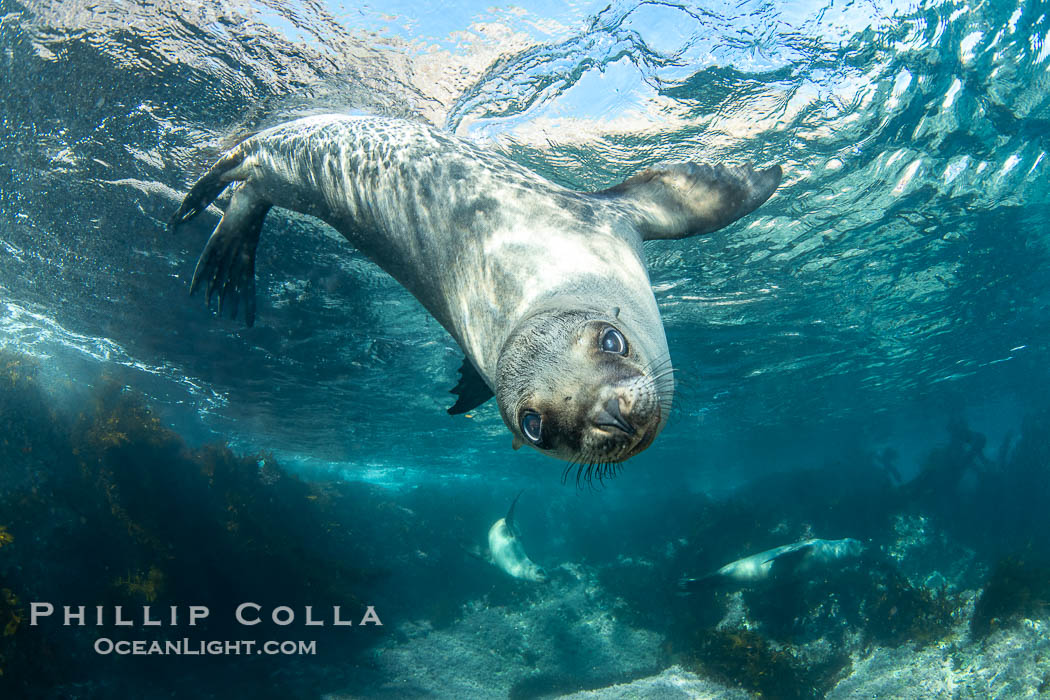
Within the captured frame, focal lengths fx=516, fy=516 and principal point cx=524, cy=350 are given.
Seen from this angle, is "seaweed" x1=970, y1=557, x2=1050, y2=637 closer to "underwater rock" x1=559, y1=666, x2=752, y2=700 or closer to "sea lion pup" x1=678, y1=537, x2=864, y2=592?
"sea lion pup" x1=678, y1=537, x2=864, y2=592

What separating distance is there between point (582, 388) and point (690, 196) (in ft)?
8.66

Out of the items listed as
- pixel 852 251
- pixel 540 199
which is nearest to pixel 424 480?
pixel 852 251

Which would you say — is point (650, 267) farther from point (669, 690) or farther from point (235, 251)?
point (669, 690)

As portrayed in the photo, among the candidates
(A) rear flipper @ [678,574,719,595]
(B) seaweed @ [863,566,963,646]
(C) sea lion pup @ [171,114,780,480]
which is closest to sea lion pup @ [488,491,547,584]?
(A) rear flipper @ [678,574,719,595]

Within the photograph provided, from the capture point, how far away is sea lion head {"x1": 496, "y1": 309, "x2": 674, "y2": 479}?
1916 millimetres

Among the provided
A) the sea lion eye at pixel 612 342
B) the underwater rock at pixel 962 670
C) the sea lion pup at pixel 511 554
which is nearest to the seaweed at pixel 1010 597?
the underwater rock at pixel 962 670

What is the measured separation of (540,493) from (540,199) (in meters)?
73.2

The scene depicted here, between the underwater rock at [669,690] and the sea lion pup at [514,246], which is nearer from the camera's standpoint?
the sea lion pup at [514,246]

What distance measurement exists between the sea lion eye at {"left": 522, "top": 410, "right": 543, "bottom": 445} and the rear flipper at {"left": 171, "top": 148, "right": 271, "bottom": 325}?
349 centimetres

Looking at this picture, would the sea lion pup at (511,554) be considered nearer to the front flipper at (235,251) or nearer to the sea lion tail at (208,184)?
the front flipper at (235,251)

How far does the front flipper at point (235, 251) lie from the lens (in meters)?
4.63

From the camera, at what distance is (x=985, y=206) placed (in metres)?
10.1

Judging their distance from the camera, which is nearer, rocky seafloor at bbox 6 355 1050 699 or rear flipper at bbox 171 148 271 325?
rear flipper at bbox 171 148 271 325

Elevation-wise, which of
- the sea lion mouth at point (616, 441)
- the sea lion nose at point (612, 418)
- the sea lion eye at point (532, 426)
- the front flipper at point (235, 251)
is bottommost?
the sea lion mouth at point (616, 441)
